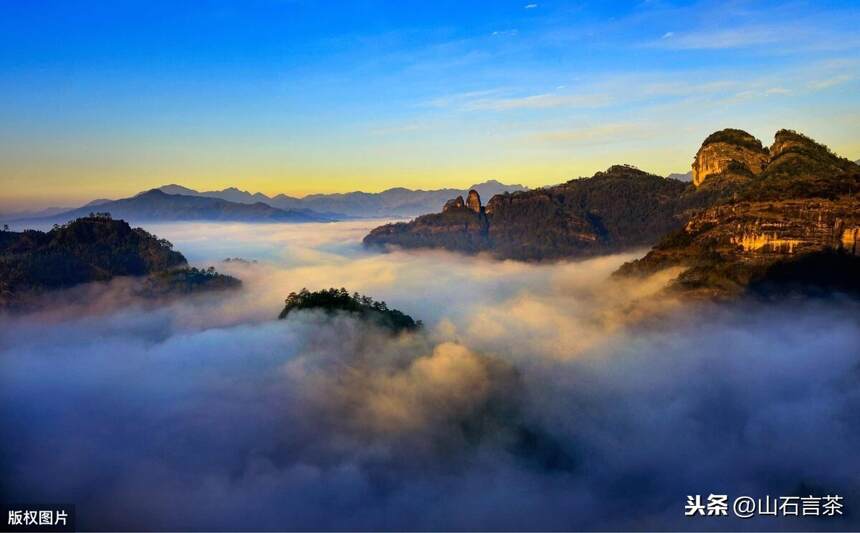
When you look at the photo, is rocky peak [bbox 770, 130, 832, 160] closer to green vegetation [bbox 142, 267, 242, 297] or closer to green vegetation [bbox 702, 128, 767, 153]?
green vegetation [bbox 702, 128, 767, 153]

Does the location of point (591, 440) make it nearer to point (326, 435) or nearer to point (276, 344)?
point (326, 435)

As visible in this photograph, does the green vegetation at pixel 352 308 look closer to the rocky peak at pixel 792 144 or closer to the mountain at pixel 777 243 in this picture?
the mountain at pixel 777 243

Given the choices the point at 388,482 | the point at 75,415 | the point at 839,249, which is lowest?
the point at 388,482

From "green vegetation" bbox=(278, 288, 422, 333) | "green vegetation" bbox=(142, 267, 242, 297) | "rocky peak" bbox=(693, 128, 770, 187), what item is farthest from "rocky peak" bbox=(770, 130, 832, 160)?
"green vegetation" bbox=(142, 267, 242, 297)

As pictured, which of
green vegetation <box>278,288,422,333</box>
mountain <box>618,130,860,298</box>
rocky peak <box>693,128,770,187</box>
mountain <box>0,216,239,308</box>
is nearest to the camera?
green vegetation <box>278,288,422,333</box>

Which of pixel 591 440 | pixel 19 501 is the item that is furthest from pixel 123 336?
pixel 591 440

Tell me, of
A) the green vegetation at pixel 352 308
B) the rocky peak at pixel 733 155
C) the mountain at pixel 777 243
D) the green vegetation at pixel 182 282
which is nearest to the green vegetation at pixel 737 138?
the rocky peak at pixel 733 155
